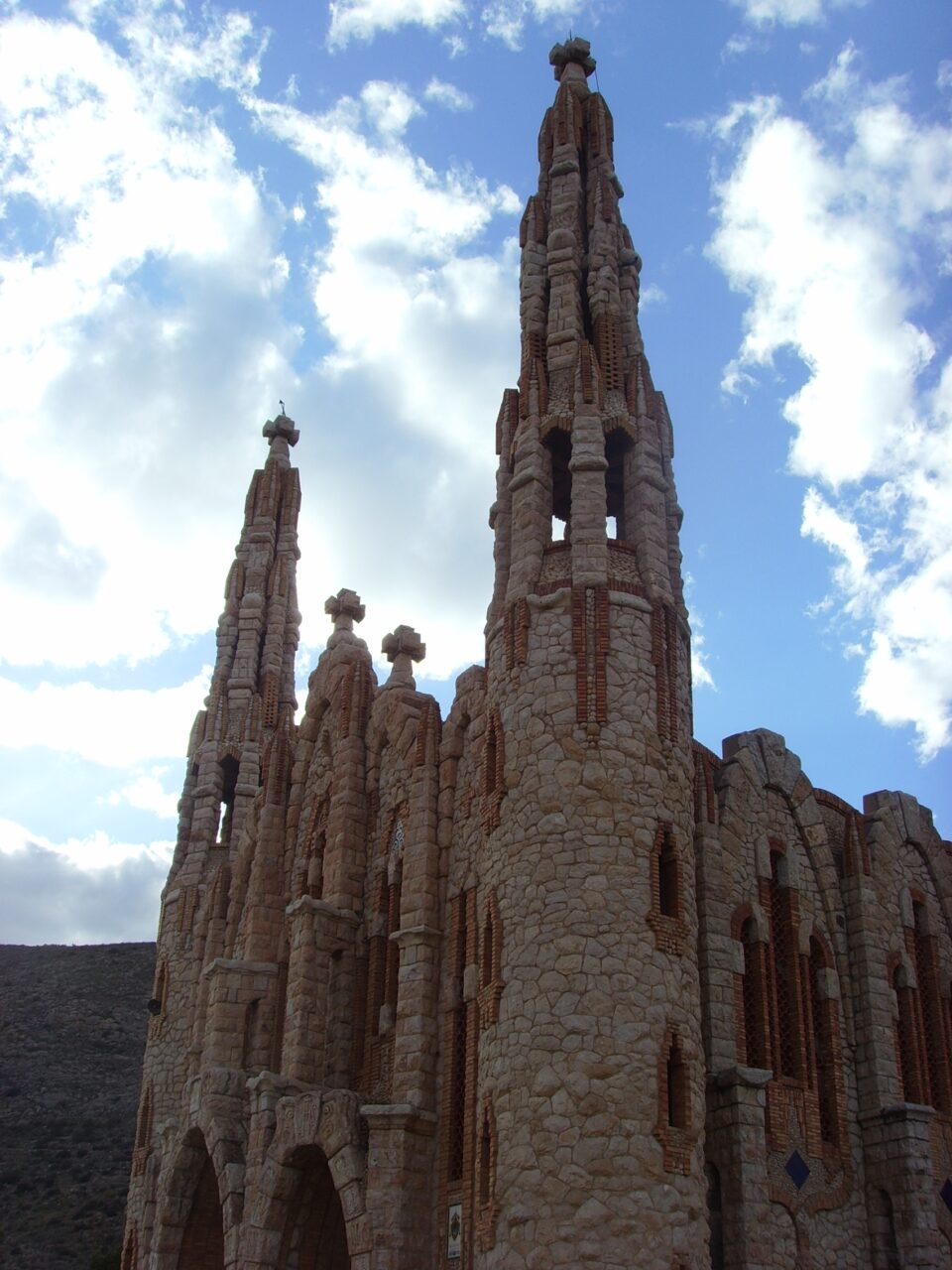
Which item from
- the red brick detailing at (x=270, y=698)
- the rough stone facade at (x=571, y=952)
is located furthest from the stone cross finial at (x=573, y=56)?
the red brick detailing at (x=270, y=698)

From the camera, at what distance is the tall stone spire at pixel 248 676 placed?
33188mm

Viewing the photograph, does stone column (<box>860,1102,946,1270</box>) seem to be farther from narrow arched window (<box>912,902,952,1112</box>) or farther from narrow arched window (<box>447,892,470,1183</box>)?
narrow arched window (<box>447,892,470,1183</box>)

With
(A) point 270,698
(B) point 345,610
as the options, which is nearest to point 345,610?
(B) point 345,610

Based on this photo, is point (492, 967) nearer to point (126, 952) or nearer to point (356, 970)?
point (356, 970)

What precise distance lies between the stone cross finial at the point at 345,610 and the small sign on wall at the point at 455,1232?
1330cm

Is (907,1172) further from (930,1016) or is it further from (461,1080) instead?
(461,1080)

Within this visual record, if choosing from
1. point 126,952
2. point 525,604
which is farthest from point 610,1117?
point 126,952

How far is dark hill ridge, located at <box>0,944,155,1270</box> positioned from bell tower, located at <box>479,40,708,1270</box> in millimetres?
30519

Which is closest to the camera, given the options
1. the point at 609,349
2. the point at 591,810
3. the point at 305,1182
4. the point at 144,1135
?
the point at 591,810

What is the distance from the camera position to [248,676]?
34719mm

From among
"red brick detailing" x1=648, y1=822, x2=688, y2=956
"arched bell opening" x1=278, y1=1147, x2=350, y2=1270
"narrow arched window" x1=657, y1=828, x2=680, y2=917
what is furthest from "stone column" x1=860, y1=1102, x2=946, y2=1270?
"arched bell opening" x1=278, y1=1147, x2=350, y2=1270

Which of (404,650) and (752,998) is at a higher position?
(404,650)

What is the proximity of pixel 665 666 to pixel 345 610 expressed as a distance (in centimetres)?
1115

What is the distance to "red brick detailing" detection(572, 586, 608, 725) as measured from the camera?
1823 centimetres
